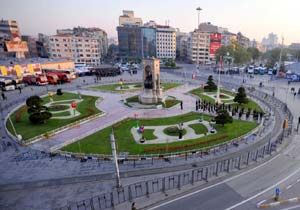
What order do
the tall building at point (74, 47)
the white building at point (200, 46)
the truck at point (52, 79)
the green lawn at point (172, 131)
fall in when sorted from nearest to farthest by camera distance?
the green lawn at point (172, 131) → the truck at point (52, 79) → the tall building at point (74, 47) → the white building at point (200, 46)

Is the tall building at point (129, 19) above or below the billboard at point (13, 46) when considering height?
above

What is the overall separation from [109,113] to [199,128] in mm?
14583

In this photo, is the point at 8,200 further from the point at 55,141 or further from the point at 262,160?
the point at 262,160

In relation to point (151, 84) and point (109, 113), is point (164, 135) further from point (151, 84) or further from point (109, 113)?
point (151, 84)

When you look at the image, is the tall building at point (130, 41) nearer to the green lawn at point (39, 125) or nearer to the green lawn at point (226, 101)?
the green lawn at point (226, 101)

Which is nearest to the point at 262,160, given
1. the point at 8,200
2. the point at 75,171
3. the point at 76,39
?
the point at 75,171

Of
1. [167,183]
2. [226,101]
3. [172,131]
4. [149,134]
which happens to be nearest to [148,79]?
[226,101]

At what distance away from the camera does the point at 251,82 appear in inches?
2470

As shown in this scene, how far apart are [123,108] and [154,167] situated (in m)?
19.2

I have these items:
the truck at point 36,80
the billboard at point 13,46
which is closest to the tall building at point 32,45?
the billboard at point 13,46

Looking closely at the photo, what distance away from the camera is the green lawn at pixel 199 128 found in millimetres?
27552

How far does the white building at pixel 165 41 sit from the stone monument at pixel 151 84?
94.7m

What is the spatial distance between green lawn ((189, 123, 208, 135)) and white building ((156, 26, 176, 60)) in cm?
10733

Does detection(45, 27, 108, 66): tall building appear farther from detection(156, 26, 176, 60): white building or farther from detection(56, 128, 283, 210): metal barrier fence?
detection(56, 128, 283, 210): metal barrier fence
